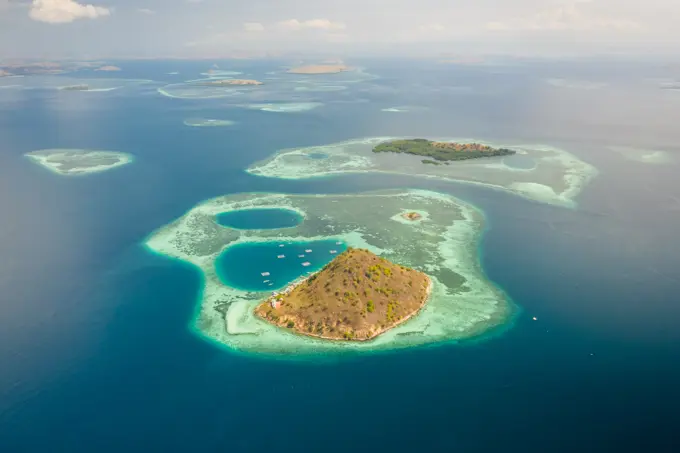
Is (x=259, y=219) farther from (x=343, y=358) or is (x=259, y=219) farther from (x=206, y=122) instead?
(x=206, y=122)

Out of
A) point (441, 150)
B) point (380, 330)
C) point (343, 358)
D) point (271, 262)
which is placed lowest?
point (343, 358)

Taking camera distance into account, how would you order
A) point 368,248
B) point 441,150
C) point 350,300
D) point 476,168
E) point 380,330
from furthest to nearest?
point 441,150, point 476,168, point 368,248, point 350,300, point 380,330

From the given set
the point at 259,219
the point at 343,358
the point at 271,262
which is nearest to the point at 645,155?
the point at 259,219

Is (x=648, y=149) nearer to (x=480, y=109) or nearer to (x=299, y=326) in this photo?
(x=480, y=109)

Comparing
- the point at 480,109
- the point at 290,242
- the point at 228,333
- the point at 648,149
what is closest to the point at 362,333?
the point at 228,333

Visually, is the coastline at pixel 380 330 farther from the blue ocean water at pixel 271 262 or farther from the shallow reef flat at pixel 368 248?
the blue ocean water at pixel 271 262

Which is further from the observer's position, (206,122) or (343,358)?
(206,122)

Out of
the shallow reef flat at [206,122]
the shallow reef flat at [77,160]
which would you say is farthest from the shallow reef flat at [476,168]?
the shallow reef flat at [206,122]
